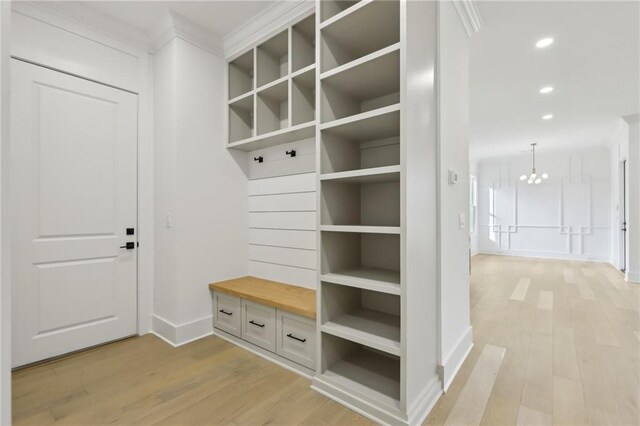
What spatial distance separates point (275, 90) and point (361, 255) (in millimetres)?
1636

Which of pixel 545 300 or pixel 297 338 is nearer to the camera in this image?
pixel 297 338

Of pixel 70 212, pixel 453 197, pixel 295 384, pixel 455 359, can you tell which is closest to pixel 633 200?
pixel 453 197

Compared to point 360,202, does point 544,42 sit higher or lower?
higher

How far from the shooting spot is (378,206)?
7.34 ft

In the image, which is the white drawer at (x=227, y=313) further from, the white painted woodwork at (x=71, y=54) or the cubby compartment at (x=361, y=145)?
the white painted woodwork at (x=71, y=54)

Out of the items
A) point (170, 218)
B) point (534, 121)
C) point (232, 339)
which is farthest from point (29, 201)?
point (534, 121)

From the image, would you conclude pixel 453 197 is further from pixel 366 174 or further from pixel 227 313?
pixel 227 313

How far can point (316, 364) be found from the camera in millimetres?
2049

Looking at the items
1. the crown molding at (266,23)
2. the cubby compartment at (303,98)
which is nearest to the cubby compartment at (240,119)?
the crown molding at (266,23)

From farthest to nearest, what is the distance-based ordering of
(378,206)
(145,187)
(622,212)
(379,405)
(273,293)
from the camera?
(622,212) < (145,187) < (273,293) < (378,206) < (379,405)

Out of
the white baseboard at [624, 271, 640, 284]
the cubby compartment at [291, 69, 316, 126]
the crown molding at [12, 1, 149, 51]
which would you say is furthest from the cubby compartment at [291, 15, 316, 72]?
the white baseboard at [624, 271, 640, 284]

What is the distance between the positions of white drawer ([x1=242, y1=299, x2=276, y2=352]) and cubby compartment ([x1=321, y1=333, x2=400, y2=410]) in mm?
540

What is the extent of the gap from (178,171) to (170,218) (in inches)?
16.7

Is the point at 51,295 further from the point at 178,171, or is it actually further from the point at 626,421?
the point at 626,421
